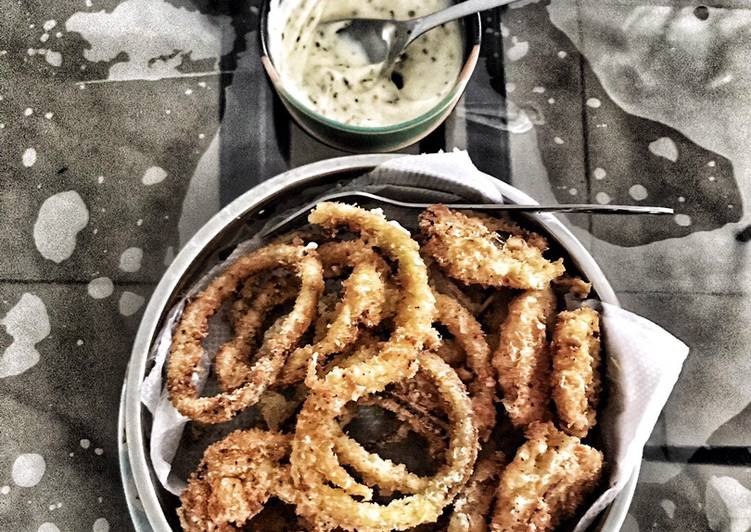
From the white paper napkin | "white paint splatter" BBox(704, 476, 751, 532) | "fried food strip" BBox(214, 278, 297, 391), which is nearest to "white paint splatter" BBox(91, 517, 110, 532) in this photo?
the white paper napkin

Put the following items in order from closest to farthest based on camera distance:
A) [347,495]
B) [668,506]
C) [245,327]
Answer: [347,495], [245,327], [668,506]

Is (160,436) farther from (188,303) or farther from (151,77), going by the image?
(151,77)

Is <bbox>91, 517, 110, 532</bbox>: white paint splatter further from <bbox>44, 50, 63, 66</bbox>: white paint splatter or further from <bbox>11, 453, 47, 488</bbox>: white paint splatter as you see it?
<bbox>44, 50, 63, 66</bbox>: white paint splatter

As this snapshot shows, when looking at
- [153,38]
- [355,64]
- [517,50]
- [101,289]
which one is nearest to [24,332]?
[101,289]

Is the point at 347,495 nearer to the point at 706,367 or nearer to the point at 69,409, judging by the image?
the point at 69,409

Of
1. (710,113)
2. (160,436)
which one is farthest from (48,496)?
(710,113)

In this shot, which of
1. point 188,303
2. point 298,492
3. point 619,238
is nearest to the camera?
point 298,492
